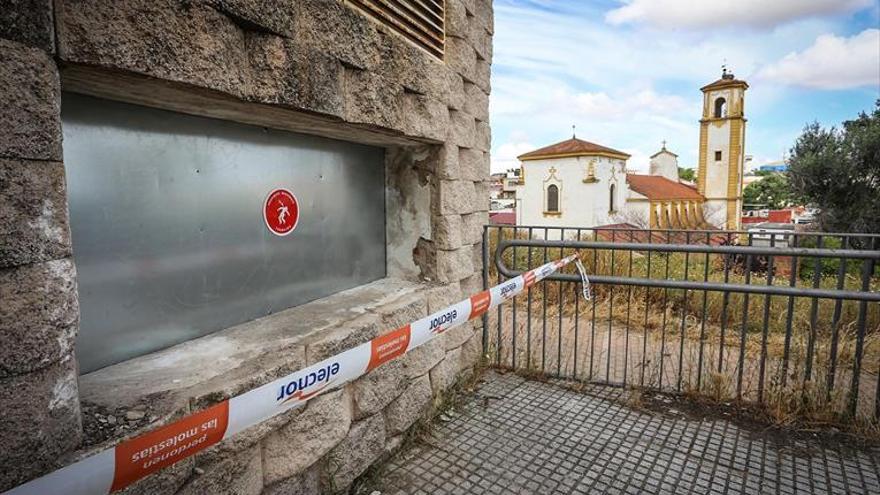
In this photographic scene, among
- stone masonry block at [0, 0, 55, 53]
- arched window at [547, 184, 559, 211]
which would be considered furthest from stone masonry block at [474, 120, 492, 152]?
arched window at [547, 184, 559, 211]

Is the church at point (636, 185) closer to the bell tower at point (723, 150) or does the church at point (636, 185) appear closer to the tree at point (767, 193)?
the bell tower at point (723, 150)

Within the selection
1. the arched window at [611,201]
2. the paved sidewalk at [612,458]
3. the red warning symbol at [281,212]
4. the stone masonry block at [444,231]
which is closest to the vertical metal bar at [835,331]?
the paved sidewalk at [612,458]

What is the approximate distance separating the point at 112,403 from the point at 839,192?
18069 millimetres

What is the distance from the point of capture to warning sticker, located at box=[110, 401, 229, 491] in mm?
1190

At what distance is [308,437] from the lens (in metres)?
2.12

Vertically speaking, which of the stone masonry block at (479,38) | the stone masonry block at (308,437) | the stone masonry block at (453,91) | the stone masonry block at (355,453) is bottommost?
the stone masonry block at (355,453)

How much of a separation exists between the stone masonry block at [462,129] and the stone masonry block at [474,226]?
1.80ft

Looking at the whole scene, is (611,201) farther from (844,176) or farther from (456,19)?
(456,19)

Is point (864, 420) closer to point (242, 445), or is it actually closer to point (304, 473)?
point (304, 473)

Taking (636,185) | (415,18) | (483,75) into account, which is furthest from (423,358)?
(636,185)

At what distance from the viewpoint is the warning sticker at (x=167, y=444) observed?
1.19 m

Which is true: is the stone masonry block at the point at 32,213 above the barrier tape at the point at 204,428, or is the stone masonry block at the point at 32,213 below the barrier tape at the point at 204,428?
above

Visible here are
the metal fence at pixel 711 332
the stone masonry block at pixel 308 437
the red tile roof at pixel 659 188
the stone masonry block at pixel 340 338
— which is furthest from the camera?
the red tile roof at pixel 659 188

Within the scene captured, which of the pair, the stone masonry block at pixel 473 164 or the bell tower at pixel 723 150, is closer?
the stone masonry block at pixel 473 164
